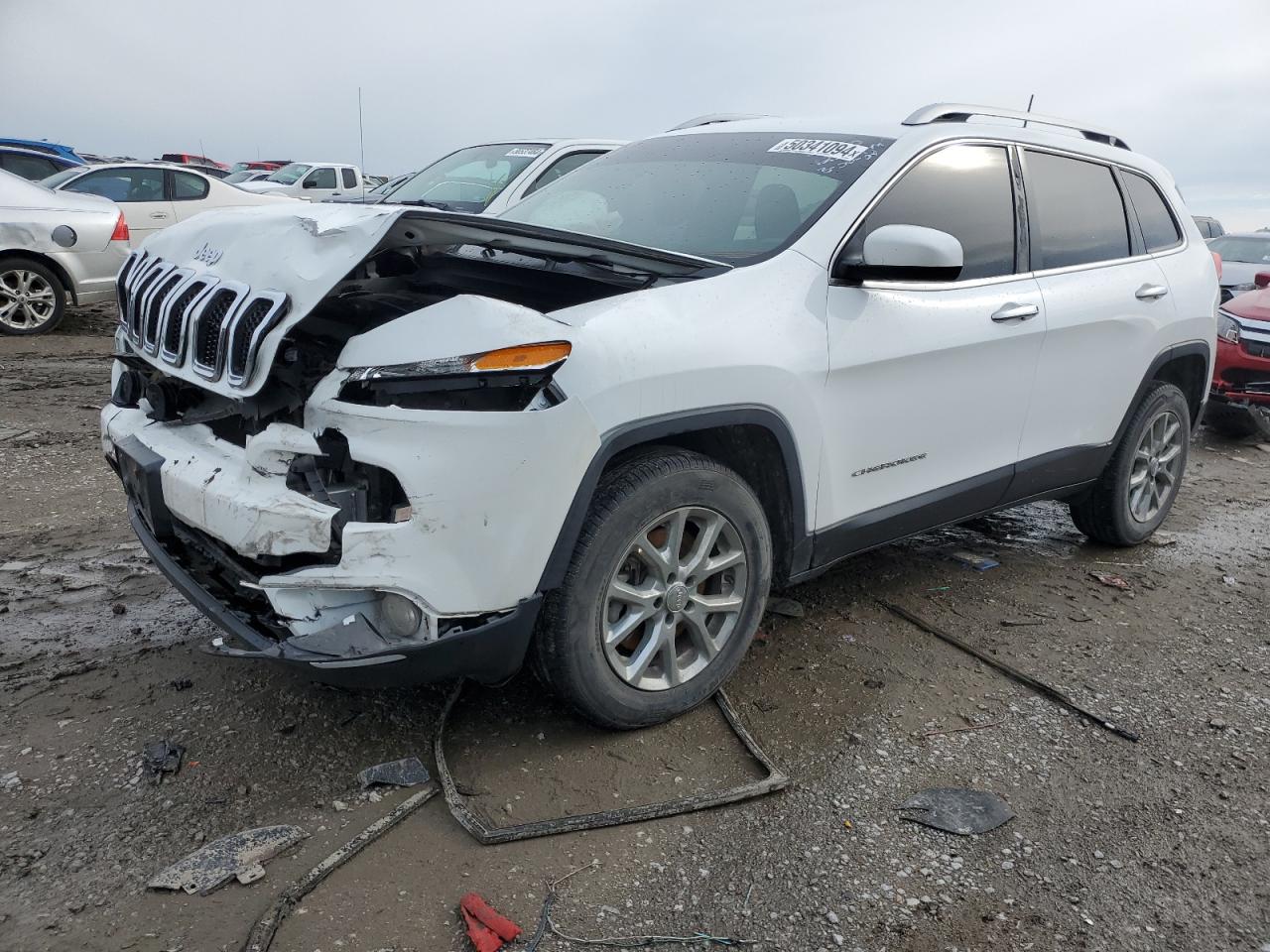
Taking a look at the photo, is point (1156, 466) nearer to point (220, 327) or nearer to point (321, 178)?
A: point (220, 327)

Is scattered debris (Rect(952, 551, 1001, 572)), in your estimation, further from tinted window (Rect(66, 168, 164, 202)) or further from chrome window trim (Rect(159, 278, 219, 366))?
tinted window (Rect(66, 168, 164, 202))

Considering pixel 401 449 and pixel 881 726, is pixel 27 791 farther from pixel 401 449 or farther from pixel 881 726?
pixel 881 726

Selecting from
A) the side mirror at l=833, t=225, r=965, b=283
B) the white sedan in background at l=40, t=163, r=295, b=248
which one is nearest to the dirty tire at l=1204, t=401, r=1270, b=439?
the side mirror at l=833, t=225, r=965, b=283

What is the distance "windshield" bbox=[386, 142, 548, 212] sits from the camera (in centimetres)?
785

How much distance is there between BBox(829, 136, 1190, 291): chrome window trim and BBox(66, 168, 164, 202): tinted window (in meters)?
10.3

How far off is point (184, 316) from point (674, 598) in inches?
62.5

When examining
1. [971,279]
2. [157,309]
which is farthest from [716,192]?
[157,309]

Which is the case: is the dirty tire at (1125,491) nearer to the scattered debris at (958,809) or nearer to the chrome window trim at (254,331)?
the scattered debris at (958,809)

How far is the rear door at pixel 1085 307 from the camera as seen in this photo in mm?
3975

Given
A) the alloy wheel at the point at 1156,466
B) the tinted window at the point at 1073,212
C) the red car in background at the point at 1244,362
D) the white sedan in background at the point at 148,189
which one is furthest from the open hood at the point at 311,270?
the white sedan in background at the point at 148,189

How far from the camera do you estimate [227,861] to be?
2.41 m

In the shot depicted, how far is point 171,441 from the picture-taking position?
2.95m

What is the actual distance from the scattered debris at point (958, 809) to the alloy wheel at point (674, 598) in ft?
2.38

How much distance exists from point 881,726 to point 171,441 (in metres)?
2.33
